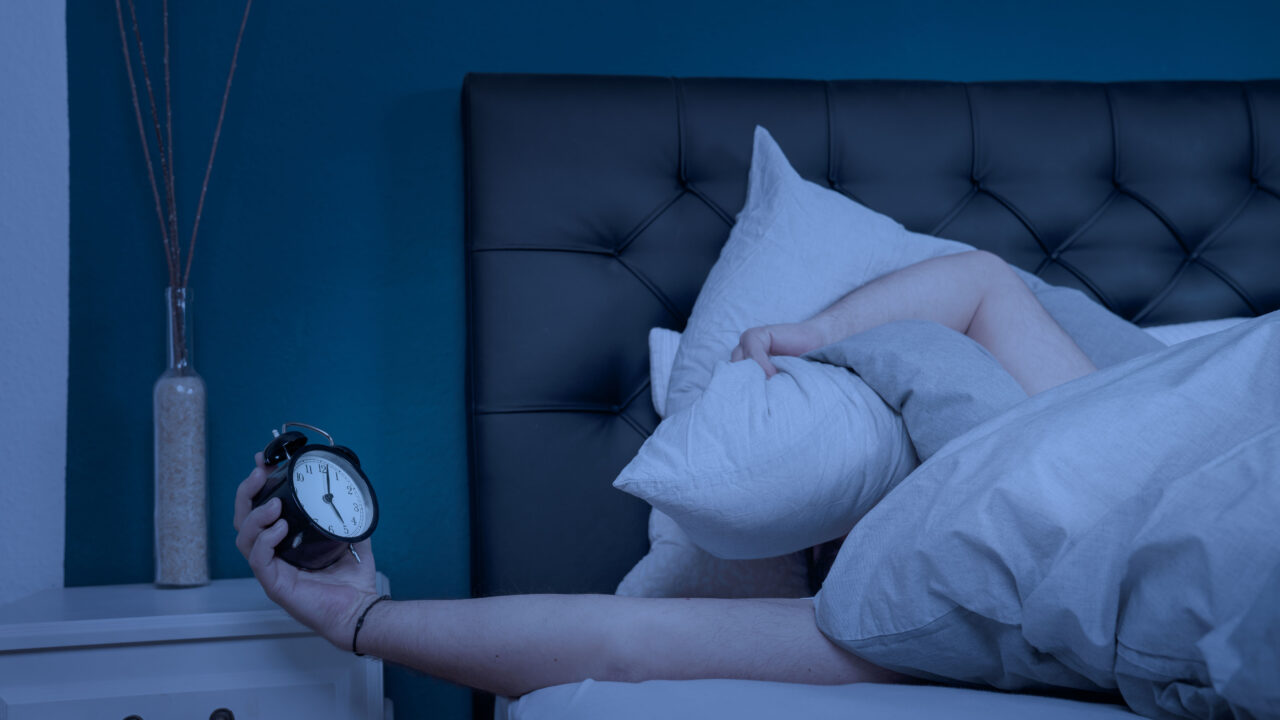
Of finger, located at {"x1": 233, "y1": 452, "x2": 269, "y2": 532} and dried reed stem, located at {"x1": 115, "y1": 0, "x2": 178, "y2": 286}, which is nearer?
finger, located at {"x1": 233, "y1": 452, "x2": 269, "y2": 532}

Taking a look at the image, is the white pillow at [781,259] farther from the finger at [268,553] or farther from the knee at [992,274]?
the finger at [268,553]

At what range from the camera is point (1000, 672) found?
577 millimetres

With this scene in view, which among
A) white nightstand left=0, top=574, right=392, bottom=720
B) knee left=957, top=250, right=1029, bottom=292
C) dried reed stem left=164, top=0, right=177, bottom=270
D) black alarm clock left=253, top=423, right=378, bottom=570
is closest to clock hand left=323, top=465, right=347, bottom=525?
black alarm clock left=253, top=423, right=378, bottom=570

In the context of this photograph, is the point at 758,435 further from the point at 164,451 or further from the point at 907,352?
the point at 164,451

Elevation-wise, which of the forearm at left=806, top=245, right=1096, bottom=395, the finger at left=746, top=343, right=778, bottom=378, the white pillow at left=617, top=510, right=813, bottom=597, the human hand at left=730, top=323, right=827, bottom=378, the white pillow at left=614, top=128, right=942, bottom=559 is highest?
the forearm at left=806, top=245, right=1096, bottom=395

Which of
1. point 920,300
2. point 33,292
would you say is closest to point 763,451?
point 920,300

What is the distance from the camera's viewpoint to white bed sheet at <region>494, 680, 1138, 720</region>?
509 millimetres

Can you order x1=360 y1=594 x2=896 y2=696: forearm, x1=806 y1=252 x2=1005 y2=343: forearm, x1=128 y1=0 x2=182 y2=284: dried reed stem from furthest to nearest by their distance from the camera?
1. x1=128 y1=0 x2=182 y2=284: dried reed stem
2. x1=806 y1=252 x2=1005 y2=343: forearm
3. x1=360 y1=594 x2=896 y2=696: forearm

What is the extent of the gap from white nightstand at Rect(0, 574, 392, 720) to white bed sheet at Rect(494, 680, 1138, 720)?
0.44 meters

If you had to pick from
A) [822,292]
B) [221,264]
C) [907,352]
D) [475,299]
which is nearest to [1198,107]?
[822,292]

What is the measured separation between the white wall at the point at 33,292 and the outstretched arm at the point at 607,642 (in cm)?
71

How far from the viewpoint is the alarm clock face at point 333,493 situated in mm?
885

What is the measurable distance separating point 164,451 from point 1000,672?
1.06 m

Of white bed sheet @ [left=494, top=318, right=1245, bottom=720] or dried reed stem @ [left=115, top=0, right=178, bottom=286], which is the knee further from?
dried reed stem @ [left=115, top=0, right=178, bottom=286]
